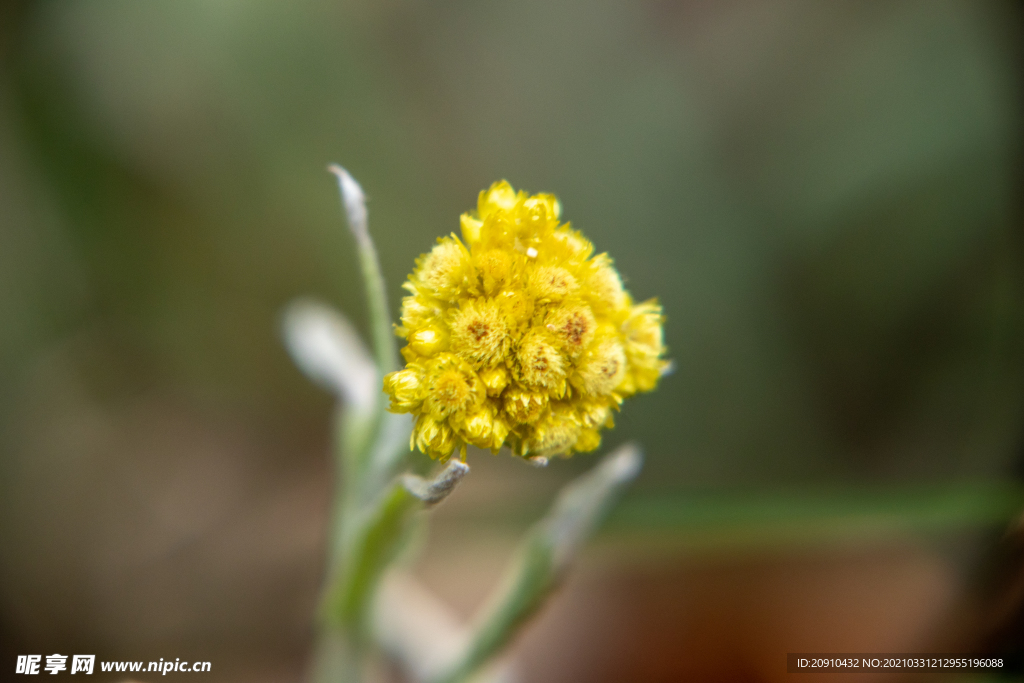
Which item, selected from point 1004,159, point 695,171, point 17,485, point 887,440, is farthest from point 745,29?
point 17,485

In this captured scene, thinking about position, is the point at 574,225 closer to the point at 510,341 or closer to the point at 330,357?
the point at 330,357

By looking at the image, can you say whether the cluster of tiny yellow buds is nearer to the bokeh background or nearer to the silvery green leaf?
the silvery green leaf

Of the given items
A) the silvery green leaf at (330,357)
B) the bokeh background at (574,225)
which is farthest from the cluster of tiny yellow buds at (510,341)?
the bokeh background at (574,225)

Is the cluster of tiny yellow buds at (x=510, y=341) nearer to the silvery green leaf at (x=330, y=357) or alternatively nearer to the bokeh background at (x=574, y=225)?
the silvery green leaf at (x=330, y=357)

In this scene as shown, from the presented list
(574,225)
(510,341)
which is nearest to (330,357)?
(510,341)

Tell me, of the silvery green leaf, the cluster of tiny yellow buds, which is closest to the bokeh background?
the silvery green leaf

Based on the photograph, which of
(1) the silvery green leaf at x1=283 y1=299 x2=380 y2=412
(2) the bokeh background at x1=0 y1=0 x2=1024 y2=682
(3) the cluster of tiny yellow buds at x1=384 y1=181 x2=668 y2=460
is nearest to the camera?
(3) the cluster of tiny yellow buds at x1=384 y1=181 x2=668 y2=460
